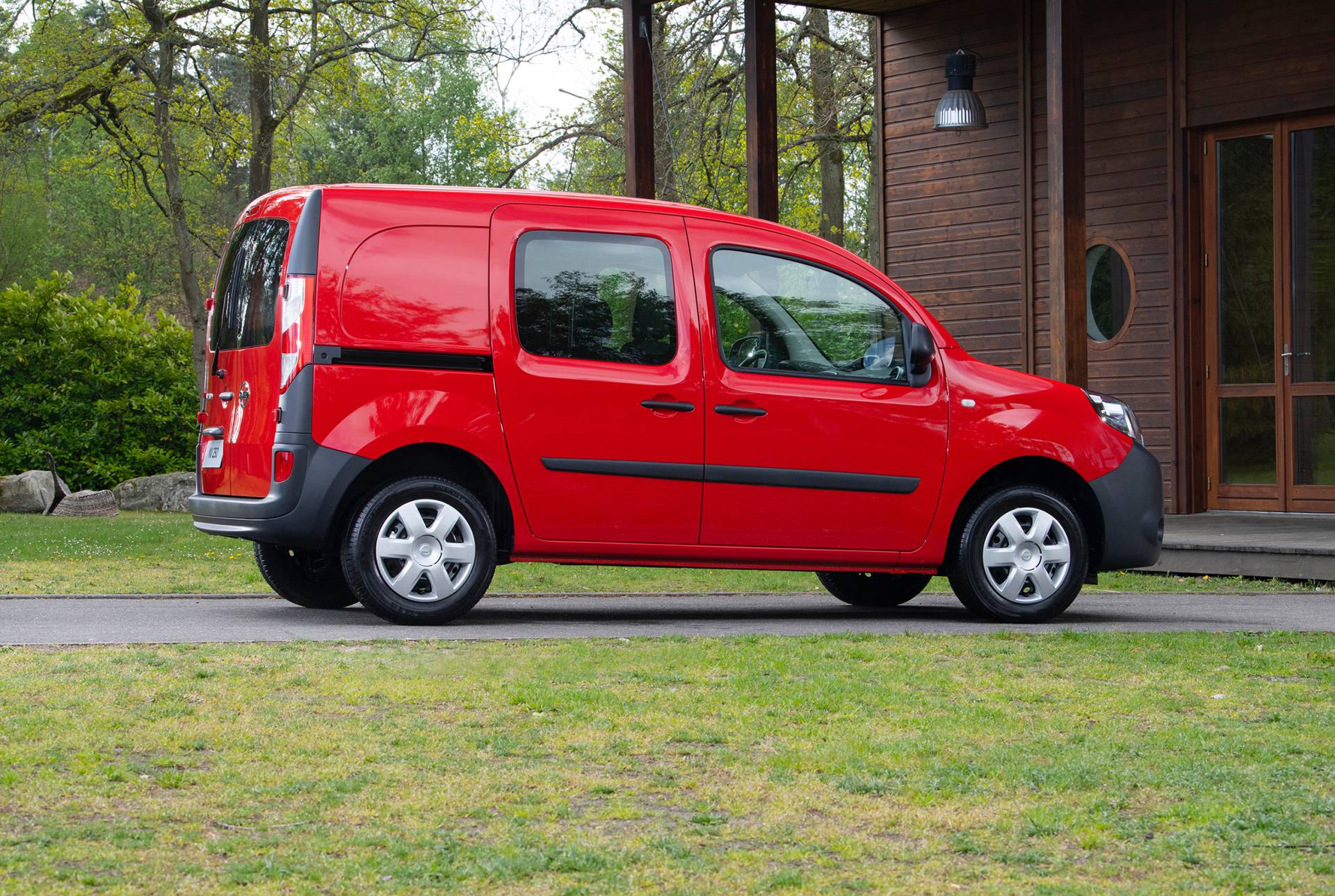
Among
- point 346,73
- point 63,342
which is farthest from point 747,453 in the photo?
point 346,73

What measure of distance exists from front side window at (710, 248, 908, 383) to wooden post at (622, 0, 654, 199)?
4779mm

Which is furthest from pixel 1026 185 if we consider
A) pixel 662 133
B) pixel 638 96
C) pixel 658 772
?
pixel 658 772

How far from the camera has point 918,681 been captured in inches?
237

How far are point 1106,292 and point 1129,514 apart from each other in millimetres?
5833

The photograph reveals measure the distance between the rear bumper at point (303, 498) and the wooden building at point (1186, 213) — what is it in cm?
597

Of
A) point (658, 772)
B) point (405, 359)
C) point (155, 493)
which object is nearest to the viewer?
point (658, 772)

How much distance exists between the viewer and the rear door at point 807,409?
8078 mm

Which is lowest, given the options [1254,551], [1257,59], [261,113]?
[1254,551]

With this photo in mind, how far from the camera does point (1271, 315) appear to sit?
43.0ft

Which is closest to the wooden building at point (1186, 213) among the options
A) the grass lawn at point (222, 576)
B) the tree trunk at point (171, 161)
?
the grass lawn at point (222, 576)

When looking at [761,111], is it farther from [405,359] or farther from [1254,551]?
[405,359]

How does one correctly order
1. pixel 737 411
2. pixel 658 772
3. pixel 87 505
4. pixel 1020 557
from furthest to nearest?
pixel 87 505 < pixel 1020 557 < pixel 737 411 < pixel 658 772

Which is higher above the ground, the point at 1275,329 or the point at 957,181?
the point at 957,181

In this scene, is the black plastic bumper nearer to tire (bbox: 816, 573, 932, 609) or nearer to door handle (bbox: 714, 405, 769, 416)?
tire (bbox: 816, 573, 932, 609)
